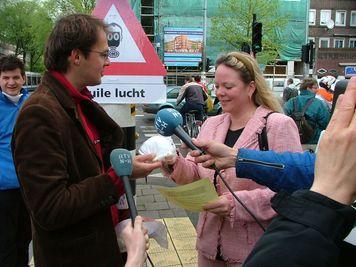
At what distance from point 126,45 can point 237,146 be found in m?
1.28

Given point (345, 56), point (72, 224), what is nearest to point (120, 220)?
point (72, 224)

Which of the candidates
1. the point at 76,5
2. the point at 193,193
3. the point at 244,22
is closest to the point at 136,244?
the point at 193,193

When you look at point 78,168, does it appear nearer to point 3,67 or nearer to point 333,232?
point 333,232

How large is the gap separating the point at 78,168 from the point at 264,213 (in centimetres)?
95

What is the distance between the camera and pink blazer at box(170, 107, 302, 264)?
2197 mm

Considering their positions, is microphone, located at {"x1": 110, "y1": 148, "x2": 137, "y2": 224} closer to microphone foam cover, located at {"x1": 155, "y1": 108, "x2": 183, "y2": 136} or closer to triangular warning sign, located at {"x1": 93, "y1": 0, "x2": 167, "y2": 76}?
microphone foam cover, located at {"x1": 155, "y1": 108, "x2": 183, "y2": 136}

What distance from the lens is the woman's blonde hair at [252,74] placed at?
251 cm

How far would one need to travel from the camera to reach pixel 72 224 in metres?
1.82

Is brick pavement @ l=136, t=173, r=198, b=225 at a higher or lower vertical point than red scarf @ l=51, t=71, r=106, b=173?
lower

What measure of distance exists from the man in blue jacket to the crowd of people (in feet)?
4.75

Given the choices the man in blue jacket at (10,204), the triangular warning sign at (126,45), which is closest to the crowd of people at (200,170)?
the triangular warning sign at (126,45)

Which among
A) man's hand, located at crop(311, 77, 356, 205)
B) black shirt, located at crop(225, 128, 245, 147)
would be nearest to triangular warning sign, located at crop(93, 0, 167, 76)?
A: black shirt, located at crop(225, 128, 245, 147)

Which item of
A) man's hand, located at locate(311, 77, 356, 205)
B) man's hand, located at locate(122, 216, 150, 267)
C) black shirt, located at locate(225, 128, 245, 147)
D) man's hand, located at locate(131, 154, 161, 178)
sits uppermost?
→ man's hand, located at locate(311, 77, 356, 205)

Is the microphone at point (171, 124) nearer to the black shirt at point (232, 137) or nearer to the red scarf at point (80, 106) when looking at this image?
the red scarf at point (80, 106)
